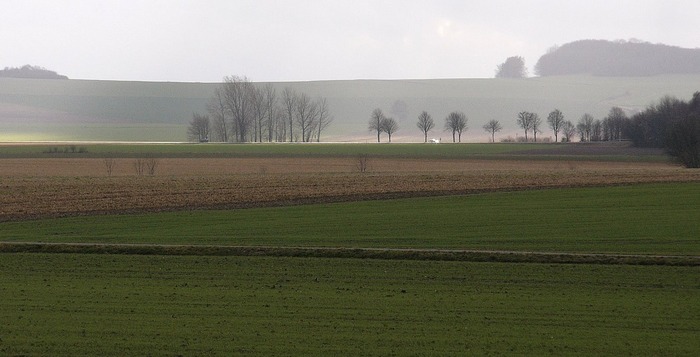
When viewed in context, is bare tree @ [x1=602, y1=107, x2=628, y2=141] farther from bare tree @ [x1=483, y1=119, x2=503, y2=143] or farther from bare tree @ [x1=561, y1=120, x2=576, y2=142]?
bare tree @ [x1=483, y1=119, x2=503, y2=143]

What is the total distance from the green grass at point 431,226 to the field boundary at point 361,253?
1077mm

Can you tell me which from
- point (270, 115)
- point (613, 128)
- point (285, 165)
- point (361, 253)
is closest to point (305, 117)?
point (270, 115)

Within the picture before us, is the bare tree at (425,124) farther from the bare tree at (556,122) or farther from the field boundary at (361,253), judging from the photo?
the field boundary at (361,253)

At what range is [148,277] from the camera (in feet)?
57.3

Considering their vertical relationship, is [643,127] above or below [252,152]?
above

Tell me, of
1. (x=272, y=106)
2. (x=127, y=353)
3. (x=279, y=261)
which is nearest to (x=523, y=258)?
(x=279, y=261)

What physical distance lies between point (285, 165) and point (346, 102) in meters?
118

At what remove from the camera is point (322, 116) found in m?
157

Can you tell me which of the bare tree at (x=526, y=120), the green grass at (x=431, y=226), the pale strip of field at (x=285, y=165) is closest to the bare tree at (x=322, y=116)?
the bare tree at (x=526, y=120)

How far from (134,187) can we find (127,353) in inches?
1082

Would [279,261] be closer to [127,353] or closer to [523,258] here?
[523,258]

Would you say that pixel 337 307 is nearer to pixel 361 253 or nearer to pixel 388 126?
pixel 361 253

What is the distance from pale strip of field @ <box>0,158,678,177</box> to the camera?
190 feet

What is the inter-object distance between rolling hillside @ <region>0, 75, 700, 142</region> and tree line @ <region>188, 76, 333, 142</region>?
20.5 feet
